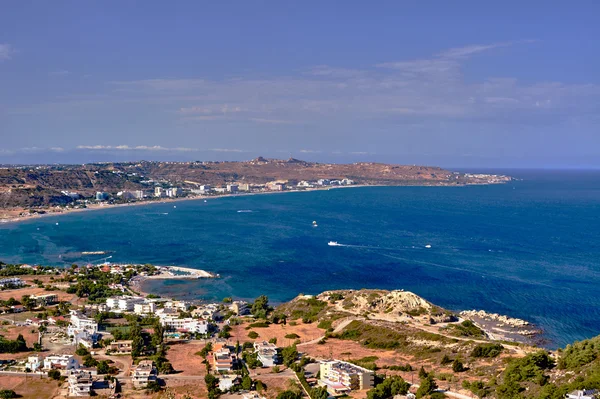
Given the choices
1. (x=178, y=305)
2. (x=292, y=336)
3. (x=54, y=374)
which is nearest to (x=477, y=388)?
(x=292, y=336)

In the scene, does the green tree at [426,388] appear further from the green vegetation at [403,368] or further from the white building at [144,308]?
Answer: the white building at [144,308]

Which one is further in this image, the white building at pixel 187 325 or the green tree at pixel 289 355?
the white building at pixel 187 325

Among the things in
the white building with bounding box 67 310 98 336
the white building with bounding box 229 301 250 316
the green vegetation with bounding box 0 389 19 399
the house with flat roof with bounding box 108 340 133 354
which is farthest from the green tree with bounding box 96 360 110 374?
the white building with bounding box 229 301 250 316

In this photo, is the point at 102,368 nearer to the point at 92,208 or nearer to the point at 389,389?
the point at 389,389

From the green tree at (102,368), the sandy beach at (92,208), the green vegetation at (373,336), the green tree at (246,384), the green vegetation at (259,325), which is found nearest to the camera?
the green tree at (246,384)

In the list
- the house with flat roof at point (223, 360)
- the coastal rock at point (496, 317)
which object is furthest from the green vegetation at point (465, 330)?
the house with flat roof at point (223, 360)

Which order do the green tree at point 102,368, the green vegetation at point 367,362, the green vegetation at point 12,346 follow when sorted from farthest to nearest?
the green vegetation at point 12,346, the green vegetation at point 367,362, the green tree at point 102,368

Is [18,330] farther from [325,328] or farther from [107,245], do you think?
[107,245]
